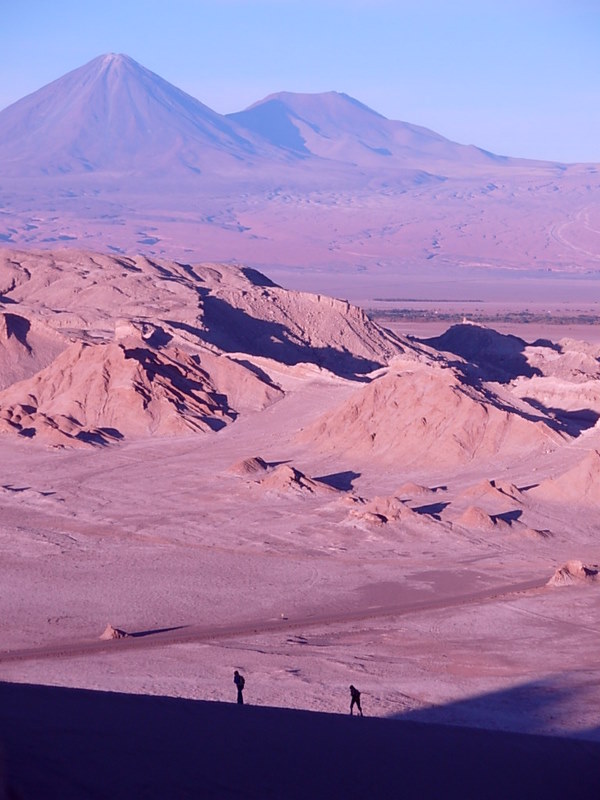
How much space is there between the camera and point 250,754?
31.0ft

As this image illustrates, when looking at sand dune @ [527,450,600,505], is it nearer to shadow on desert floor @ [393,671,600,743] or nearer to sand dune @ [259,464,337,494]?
sand dune @ [259,464,337,494]

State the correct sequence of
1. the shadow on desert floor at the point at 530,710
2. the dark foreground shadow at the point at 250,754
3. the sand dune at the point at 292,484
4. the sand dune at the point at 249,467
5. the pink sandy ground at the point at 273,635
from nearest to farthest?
the dark foreground shadow at the point at 250,754 → the pink sandy ground at the point at 273,635 → the shadow on desert floor at the point at 530,710 → the sand dune at the point at 292,484 → the sand dune at the point at 249,467

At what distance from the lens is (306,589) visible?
67.3ft

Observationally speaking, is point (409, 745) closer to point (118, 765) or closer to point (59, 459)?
point (118, 765)

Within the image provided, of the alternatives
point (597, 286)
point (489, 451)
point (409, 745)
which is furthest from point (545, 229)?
point (409, 745)

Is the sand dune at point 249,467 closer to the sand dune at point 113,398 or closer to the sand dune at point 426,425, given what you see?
the sand dune at point 426,425

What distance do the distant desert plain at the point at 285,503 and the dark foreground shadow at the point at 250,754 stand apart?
0.62 meters

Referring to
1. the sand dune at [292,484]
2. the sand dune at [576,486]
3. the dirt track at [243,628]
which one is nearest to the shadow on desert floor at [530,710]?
the dirt track at [243,628]

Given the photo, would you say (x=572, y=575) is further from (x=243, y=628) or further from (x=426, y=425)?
(x=426, y=425)

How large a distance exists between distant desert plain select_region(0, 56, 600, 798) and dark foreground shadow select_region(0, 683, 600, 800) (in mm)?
623

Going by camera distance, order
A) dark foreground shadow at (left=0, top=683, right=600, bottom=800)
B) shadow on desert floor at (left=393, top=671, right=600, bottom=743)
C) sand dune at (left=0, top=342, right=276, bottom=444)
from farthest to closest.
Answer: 1. sand dune at (left=0, top=342, right=276, bottom=444)
2. shadow on desert floor at (left=393, top=671, right=600, bottom=743)
3. dark foreground shadow at (left=0, top=683, right=600, bottom=800)

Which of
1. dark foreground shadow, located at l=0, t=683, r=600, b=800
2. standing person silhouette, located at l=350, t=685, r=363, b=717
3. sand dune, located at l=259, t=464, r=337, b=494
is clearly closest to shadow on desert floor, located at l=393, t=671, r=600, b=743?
standing person silhouette, located at l=350, t=685, r=363, b=717

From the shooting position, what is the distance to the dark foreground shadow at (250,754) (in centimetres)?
822

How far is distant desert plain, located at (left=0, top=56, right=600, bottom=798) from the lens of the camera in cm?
1568
